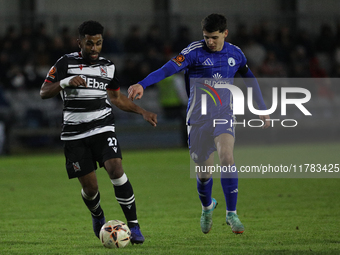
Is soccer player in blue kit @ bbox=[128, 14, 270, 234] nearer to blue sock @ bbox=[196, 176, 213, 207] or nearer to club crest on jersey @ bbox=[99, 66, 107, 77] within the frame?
blue sock @ bbox=[196, 176, 213, 207]

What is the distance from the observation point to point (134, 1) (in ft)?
73.8

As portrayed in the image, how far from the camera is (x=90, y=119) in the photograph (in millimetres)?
5402

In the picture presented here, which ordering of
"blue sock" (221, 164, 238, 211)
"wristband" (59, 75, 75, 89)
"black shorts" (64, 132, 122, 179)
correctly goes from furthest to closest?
1. "blue sock" (221, 164, 238, 211)
2. "black shorts" (64, 132, 122, 179)
3. "wristband" (59, 75, 75, 89)

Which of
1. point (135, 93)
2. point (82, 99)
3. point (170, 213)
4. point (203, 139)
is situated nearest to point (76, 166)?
point (82, 99)

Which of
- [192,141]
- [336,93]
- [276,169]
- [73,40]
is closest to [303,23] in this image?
[336,93]

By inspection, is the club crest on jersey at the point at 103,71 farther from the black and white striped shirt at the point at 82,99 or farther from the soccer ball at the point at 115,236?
the soccer ball at the point at 115,236

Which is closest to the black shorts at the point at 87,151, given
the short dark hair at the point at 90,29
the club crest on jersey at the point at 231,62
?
the short dark hair at the point at 90,29

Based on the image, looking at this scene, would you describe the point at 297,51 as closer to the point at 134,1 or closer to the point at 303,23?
the point at 303,23

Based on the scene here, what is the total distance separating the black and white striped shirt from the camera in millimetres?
5379

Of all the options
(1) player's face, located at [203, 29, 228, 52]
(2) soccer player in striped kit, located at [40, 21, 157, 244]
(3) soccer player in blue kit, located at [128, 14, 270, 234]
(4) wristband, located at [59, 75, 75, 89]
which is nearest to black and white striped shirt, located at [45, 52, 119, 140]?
(2) soccer player in striped kit, located at [40, 21, 157, 244]

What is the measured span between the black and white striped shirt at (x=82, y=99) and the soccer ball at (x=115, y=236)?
0.89 metres

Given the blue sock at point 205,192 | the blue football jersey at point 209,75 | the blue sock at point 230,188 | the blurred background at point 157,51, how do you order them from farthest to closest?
the blurred background at point 157,51
the blue sock at point 205,192
the blue football jersey at point 209,75
the blue sock at point 230,188

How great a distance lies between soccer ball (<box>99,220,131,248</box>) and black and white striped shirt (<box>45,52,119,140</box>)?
891 millimetres

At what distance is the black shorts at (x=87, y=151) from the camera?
17.6ft
